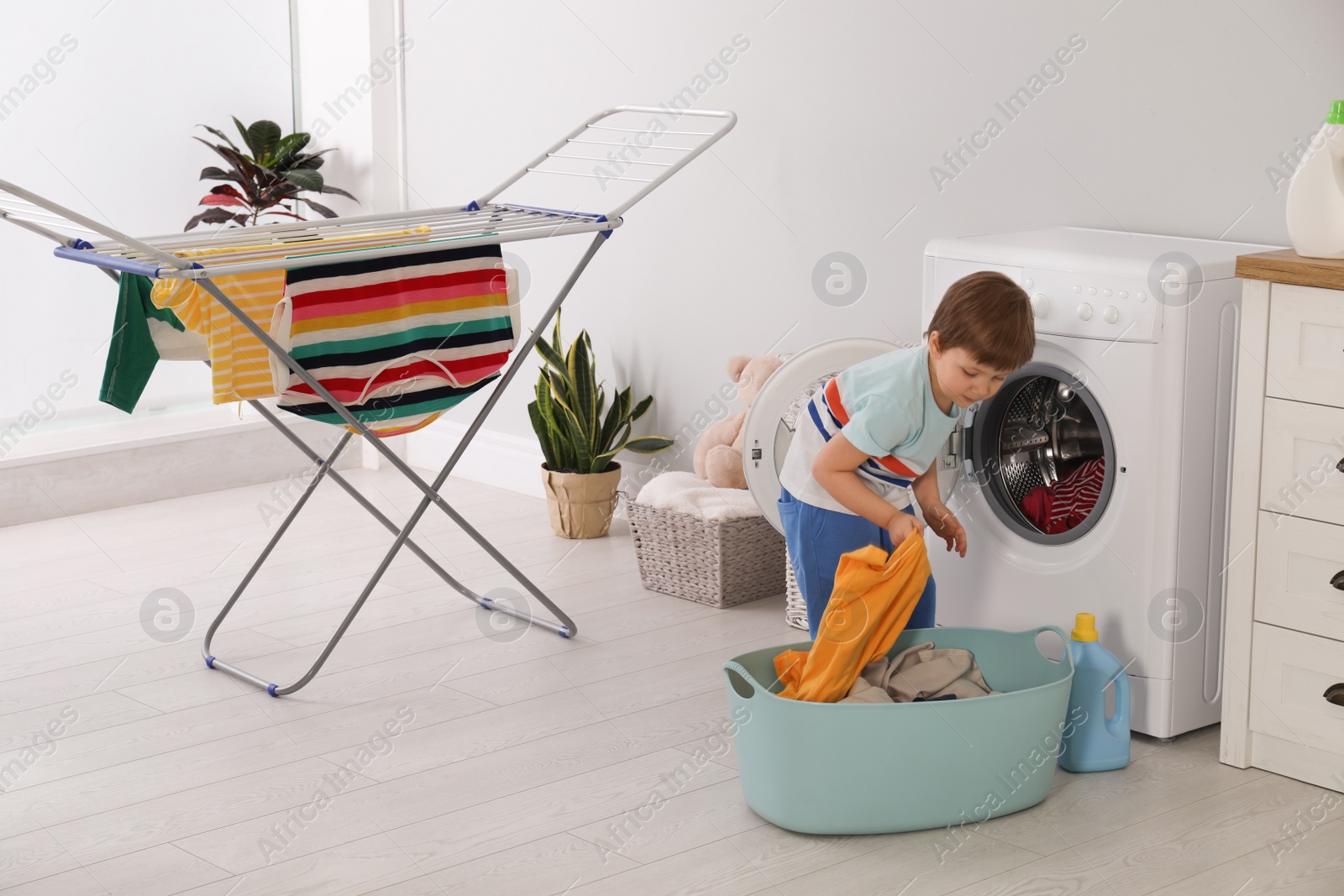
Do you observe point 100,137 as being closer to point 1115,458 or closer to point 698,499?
point 698,499

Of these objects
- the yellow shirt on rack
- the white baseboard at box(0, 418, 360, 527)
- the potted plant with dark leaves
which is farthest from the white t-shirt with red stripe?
the white baseboard at box(0, 418, 360, 527)

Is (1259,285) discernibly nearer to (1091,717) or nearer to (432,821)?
(1091,717)

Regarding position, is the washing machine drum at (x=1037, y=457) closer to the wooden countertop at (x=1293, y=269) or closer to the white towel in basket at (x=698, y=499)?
the wooden countertop at (x=1293, y=269)

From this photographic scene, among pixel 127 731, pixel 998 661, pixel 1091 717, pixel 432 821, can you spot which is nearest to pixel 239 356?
pixel 127 731

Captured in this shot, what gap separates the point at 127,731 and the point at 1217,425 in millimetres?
1945

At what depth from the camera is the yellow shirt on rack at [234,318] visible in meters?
2.37

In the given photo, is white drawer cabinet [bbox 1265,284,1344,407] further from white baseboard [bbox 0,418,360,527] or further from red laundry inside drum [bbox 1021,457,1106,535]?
white baseboard [bbox 0,418,360,527]

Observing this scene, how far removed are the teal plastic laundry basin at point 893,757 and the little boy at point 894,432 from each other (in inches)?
11.6

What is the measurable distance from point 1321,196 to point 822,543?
0.92 m

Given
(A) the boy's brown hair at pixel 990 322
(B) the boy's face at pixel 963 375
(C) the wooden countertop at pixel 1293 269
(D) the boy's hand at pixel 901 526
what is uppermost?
(C) the wooden countertop at pixel 1293 269

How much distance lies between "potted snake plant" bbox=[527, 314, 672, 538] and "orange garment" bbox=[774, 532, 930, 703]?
1.47 m

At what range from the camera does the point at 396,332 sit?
2.41 metres

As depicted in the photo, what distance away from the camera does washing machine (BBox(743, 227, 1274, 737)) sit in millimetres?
2195

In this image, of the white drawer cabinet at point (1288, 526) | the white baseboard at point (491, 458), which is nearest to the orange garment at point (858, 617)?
the white drawer cabinet at point (1288, 526)
